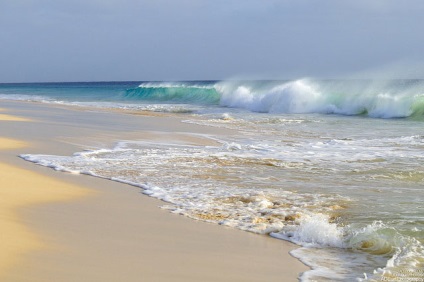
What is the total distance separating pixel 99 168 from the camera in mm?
8875

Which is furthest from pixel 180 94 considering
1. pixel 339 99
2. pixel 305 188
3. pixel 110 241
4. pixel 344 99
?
pixel 110 241

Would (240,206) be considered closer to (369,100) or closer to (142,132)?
(142,132)

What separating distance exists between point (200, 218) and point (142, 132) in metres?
9.20

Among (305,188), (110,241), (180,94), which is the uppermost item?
(180,94)

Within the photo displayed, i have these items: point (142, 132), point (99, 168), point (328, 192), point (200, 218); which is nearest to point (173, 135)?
point (142, 132)

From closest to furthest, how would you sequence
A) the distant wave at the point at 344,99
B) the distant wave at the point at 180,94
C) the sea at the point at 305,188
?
the sea at the point at 305,188 < the distant wave at the point at 344,99 < the distant wave at the point at 180,94

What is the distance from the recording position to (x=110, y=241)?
15.9ft

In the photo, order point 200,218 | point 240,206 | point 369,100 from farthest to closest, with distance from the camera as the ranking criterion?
point 369,100 → point 240,206 → point 200,218

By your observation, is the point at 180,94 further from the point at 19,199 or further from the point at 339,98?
the point at 19,199

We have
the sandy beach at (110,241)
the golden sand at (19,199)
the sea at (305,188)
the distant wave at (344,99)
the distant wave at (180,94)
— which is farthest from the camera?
the distant wave at (180,94)

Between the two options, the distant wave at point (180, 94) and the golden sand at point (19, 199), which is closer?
the golden sand at point (19, 199)

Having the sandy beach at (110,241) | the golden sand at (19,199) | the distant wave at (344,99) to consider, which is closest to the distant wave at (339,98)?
the distant wave at (344,99)

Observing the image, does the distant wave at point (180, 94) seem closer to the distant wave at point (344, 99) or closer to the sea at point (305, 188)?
the distant wave at point (344, 99)

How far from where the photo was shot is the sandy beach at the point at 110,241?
13.4 feet
